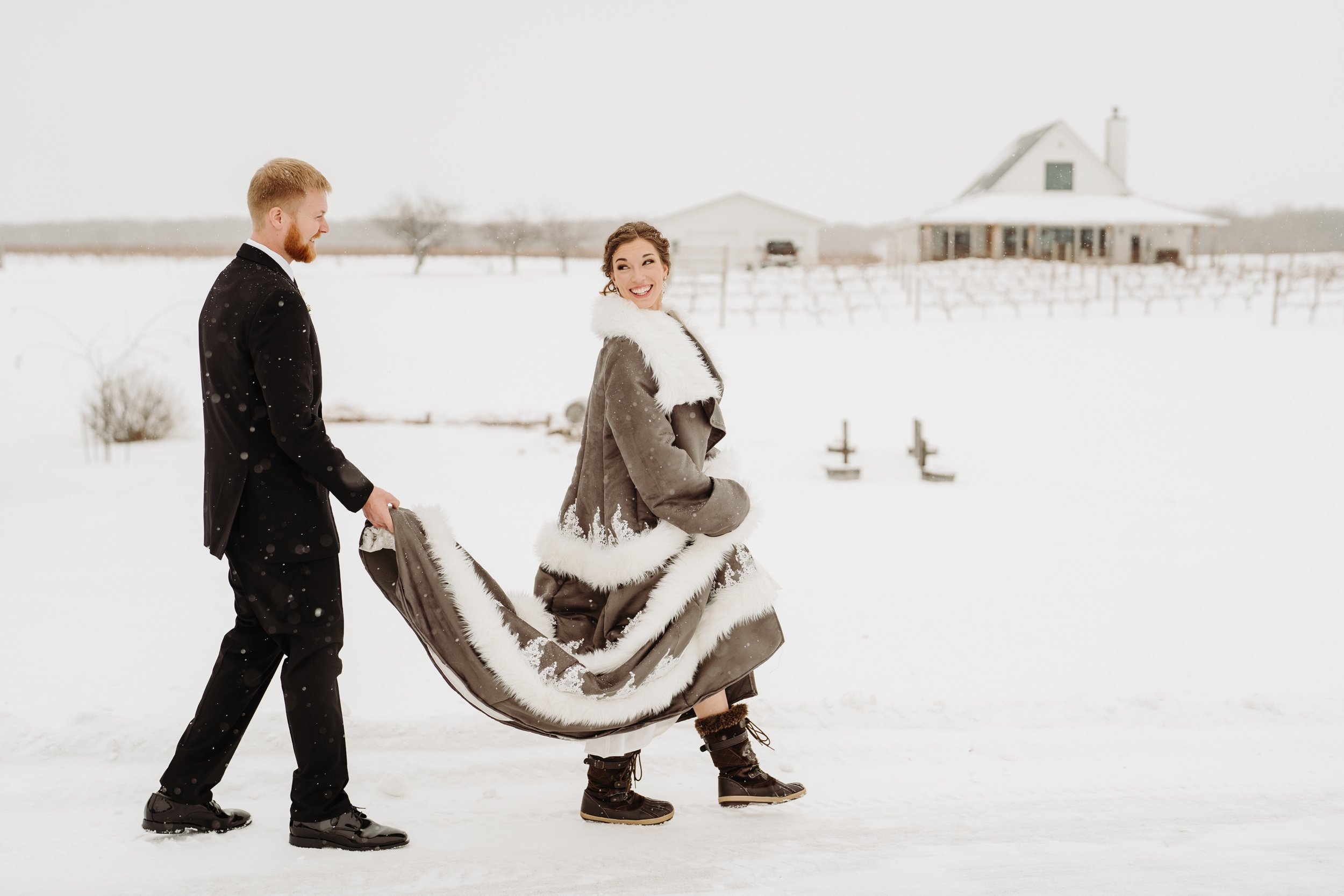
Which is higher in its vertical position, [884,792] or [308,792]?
[308,792]

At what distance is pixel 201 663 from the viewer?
4125 mm

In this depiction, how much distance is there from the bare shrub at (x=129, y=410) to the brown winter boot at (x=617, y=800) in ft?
25.6

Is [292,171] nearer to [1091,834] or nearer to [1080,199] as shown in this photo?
[1091,834]

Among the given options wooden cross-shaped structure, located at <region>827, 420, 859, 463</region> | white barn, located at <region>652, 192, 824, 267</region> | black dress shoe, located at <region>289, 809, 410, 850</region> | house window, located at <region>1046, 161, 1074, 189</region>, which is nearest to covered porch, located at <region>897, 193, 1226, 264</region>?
house window, located at <region>1046, 161, 1074, 189</region>

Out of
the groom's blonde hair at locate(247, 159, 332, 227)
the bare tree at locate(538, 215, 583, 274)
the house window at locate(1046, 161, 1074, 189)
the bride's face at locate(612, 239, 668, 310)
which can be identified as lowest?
the bride's face at locate(612, 239, 668, 310)

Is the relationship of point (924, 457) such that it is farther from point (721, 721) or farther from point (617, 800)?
point (617, 800)

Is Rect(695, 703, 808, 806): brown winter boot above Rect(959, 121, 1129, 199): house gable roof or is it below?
below

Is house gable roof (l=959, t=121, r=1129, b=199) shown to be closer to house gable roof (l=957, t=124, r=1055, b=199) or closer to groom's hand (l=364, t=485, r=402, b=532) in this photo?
house gable roof (l=957, t=124, r=1055, b=199)

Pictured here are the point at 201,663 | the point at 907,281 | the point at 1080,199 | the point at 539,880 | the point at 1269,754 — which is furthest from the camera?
the point at 1080,199

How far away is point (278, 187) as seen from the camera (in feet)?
8.27

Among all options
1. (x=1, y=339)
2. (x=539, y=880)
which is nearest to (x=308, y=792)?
(x=539, y=880)

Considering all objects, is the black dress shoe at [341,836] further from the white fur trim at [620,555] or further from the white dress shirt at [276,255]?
the white dress shirt at [276,255]

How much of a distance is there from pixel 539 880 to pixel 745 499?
1.13m

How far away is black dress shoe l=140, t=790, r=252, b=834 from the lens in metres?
2.67
